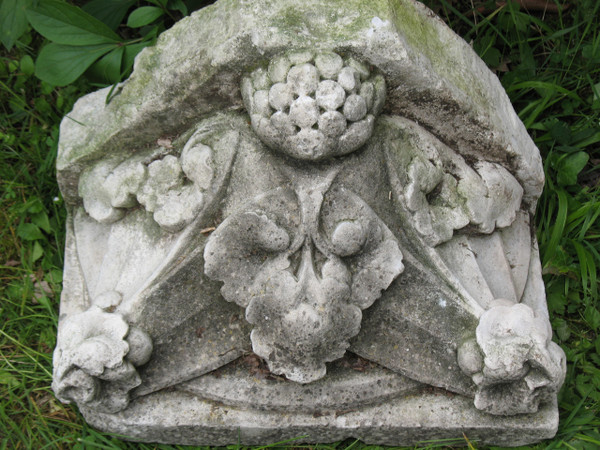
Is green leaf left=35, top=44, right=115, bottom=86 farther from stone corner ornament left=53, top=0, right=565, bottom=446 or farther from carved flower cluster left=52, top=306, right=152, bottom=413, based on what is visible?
carved flower cluster left=52, top=306, right=152, bottom=413

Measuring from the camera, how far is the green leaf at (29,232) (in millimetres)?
3305

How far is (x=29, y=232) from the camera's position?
3.31 metres

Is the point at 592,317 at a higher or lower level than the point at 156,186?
lower

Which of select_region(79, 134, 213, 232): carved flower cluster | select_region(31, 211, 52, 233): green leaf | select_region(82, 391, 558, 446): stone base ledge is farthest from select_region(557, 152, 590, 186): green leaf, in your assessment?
select_region(31, 211, 52, 233): green leaf

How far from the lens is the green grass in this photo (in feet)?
9.82

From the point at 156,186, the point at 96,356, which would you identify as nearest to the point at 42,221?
the point at 156,186

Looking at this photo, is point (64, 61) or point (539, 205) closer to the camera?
point (64, 61)

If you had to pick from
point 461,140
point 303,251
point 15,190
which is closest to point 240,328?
point 303,251

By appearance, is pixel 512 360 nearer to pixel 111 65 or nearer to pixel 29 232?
pixel 111 65

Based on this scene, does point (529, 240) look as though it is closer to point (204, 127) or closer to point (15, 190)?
point (204, 127)

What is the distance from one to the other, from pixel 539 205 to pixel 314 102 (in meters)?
1.47

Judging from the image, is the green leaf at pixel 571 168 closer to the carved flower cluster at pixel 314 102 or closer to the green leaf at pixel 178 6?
the carved flower cluster at pixel 314 102

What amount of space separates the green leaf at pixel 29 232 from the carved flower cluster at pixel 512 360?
5.93ft

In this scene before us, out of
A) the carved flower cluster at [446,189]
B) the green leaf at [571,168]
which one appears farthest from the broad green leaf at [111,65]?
the green leaf at [571,168]
